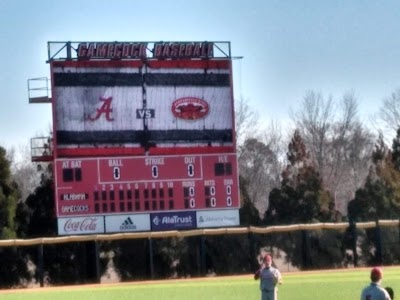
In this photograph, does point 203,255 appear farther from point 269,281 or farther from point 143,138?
point 269,281

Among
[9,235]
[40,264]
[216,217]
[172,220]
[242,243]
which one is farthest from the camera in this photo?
[242,243]

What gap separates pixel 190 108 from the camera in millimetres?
40969

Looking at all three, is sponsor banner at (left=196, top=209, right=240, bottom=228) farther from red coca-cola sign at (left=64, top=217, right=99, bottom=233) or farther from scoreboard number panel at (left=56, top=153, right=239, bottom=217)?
red coca-cola sign at (left=64, top=217, right=99, bottom=233)

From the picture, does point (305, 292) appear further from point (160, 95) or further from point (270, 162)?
point (270, 162)

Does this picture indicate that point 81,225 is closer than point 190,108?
Yes

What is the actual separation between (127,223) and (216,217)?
2.88m

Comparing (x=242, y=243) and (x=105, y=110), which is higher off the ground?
(x=105, y=110)

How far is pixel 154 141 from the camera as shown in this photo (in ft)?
133

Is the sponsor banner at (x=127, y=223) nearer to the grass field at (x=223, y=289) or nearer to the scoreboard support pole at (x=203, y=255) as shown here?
the grass field at (x=223, y=289)

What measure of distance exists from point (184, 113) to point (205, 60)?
6.24 feet

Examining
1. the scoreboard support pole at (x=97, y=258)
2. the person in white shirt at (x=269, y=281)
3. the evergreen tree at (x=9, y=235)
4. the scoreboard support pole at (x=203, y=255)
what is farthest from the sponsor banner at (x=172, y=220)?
the person in white shirt at (x=269, y=281)

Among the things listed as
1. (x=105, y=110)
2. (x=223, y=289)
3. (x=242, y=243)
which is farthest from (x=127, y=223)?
(x=242, y=243)

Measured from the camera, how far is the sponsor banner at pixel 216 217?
41.3m

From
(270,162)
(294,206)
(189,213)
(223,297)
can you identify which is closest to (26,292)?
(189,213)
